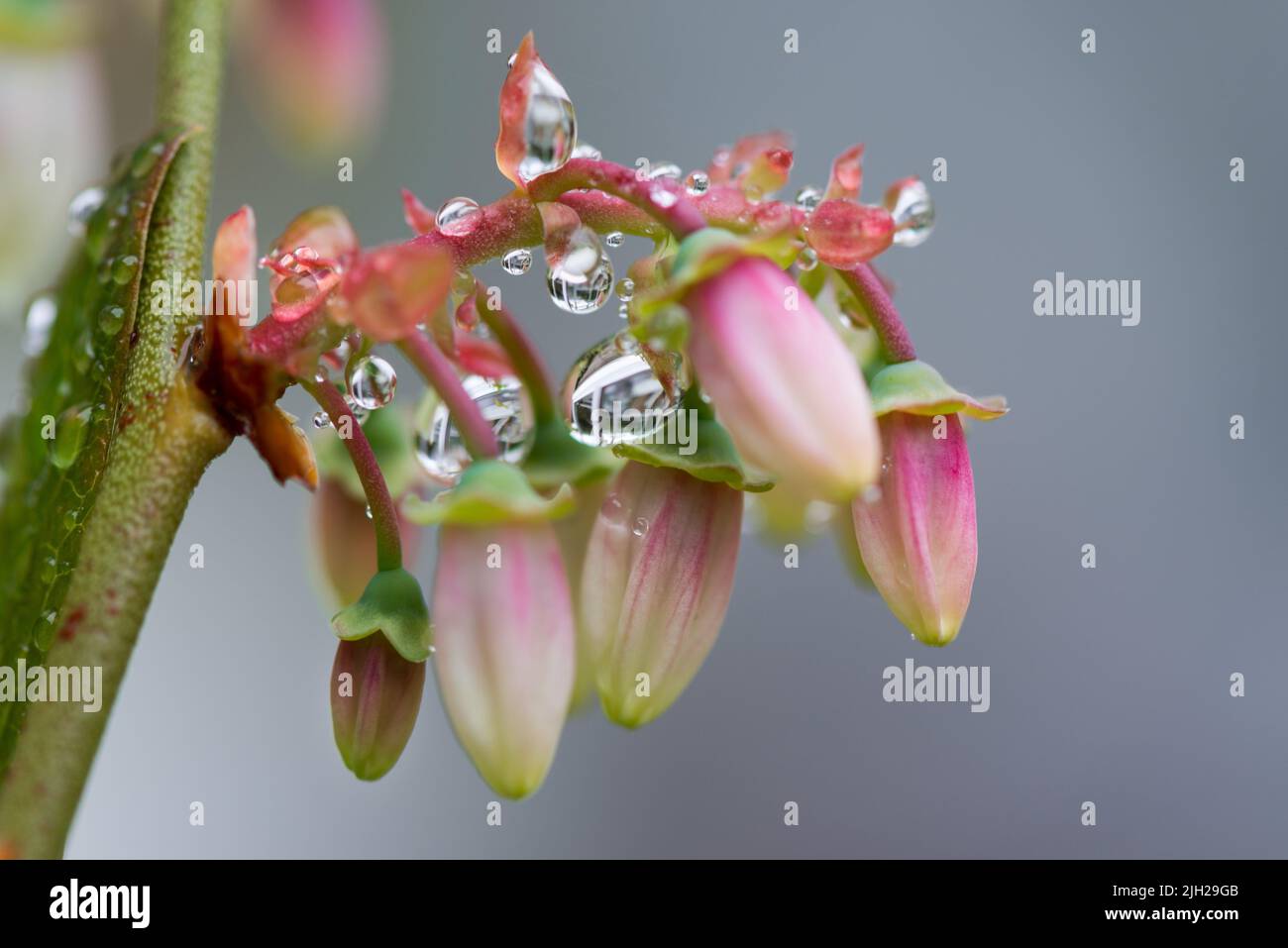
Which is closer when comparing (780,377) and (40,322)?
(780,377)

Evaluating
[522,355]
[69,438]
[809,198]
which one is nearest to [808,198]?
[809,198]

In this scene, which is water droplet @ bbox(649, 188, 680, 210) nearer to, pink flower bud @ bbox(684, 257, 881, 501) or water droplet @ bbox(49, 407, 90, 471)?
pink flower bud @ bbox(684, 257, 881, 501)

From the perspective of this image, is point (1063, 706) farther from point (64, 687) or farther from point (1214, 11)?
point (64, 687)

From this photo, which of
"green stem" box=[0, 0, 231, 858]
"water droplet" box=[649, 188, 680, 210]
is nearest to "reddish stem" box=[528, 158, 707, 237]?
"water droplet" box=[649, 188, 680, 210]

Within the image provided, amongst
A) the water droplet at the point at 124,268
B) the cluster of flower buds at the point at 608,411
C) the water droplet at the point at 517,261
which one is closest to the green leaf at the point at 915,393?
the cluster of flower buds at the point at 608,411

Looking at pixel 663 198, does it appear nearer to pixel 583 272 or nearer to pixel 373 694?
pixel 583 272

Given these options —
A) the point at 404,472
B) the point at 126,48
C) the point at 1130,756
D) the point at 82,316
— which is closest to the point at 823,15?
the point at 126,48
